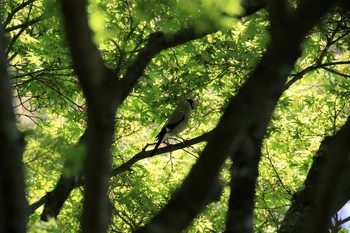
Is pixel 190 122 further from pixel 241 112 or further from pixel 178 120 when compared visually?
pixel 241 112

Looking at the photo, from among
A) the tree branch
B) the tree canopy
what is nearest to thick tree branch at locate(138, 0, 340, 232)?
the tree canopy

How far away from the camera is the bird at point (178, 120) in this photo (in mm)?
8344

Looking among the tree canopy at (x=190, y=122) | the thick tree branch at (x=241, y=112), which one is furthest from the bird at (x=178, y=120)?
the thick tree branch at (x=241, y=112)

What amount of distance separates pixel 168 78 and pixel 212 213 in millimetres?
2845

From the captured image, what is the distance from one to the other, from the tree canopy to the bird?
189mm

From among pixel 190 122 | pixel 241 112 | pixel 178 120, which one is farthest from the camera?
pixel 190 122

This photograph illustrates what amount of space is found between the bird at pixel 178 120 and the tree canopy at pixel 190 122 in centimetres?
19

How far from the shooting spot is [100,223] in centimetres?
198

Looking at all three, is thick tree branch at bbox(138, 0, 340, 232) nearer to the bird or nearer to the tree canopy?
the tree canopy

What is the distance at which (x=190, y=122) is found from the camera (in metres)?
9.68

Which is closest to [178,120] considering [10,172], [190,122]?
[190,122]

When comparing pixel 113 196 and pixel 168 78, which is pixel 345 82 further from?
pixel 113 196

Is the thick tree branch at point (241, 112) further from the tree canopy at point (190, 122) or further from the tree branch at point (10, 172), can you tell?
the tree branch at point (10, 172)

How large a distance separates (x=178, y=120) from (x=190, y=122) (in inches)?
44.4
